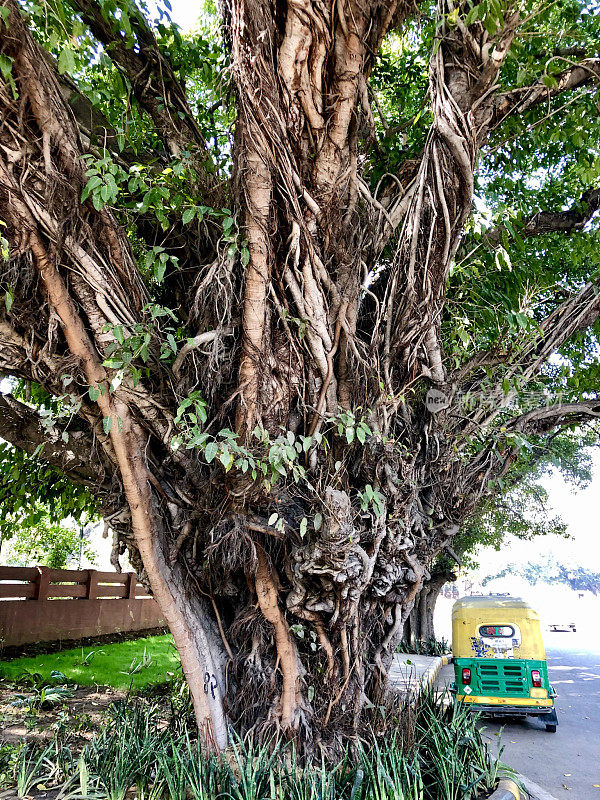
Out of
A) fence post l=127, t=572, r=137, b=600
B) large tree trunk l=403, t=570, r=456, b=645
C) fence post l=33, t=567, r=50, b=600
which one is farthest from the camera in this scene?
large tree trunk l=403, t=570, r=456, b=645

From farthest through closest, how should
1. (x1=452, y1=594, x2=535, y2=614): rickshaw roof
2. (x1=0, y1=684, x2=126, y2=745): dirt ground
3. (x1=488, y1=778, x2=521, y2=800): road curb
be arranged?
(x1=452, y1=594, x2=535, y2=614): rickshaw roof, (x1=0, y1=684, x2=126, y2=745): dirt ground, (x1=488, y1=778, x2=521, y2=800): road curb

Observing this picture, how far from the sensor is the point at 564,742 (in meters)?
7.15

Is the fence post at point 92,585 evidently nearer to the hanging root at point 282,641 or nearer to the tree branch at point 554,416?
the hanging root at point 282,641

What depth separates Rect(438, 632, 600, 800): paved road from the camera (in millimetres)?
5398

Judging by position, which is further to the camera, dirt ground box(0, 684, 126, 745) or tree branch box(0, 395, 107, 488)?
dirt ground box(0, 684, 126, 745)

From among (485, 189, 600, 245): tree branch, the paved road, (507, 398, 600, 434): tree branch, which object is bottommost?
the paved road

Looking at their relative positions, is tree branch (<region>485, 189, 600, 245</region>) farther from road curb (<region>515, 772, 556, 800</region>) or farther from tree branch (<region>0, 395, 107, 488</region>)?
road curb (<region>515, 772, 556, 800</region>)

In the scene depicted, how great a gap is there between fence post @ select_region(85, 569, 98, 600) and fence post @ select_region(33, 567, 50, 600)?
1226 mm

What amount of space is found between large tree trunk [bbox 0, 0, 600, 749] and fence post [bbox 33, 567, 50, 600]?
5.98 m

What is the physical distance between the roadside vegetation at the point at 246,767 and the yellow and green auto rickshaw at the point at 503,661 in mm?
3766

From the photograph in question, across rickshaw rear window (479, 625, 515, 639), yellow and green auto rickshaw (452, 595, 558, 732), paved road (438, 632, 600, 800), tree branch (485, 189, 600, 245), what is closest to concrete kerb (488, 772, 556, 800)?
paved road (438, 632, 600, 800)

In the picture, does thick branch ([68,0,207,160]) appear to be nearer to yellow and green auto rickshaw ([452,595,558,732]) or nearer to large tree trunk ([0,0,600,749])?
large tree trunk ([0,0,600,749])

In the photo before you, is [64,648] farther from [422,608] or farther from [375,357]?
[422,608]

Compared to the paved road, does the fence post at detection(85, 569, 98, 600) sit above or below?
above
